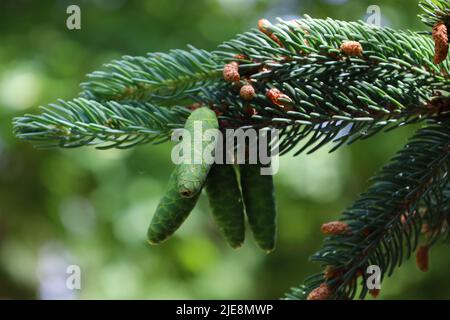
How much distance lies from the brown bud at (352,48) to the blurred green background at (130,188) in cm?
166

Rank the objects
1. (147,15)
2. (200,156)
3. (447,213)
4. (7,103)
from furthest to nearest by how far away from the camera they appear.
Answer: (147,15), (7,103), (447,213), (200,156)

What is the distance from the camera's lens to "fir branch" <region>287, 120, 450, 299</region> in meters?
0.76

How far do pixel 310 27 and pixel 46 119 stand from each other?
32 cm

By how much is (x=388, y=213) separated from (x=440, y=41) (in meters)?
0.21

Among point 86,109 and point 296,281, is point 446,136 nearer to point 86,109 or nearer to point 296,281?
point 86,109

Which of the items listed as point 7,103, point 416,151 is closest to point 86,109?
point 416,151

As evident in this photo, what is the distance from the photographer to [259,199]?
2.53 ft

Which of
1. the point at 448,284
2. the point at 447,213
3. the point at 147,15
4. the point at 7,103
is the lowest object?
the point at 448,284

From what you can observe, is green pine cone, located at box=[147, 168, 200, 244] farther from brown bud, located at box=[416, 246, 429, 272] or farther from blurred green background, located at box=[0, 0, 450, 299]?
blurred green background, located at box=[0, 0, 450, 299]

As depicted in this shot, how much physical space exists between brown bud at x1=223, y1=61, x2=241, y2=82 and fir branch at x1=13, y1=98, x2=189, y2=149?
0.23ft

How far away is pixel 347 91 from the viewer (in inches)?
29.6

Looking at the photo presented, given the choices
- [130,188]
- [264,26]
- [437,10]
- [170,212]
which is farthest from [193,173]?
[130,188]

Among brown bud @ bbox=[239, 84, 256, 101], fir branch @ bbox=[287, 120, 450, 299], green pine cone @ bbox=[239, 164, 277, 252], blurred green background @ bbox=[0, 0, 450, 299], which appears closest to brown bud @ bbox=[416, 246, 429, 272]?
fir branch @ bbox=[287, 120, 450, 299]

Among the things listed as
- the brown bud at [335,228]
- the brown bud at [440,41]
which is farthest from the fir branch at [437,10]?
the brown bud at [335,228]
